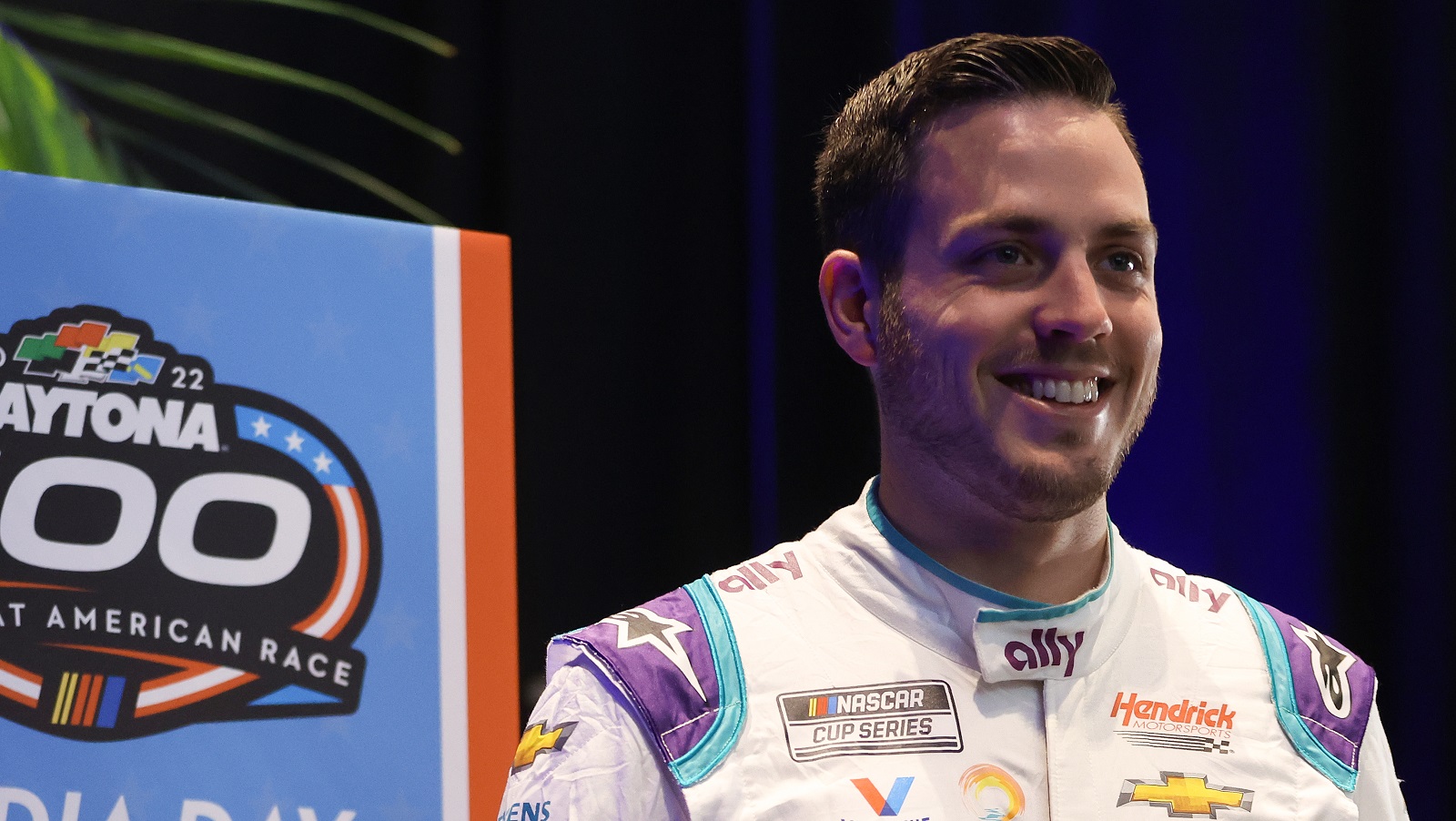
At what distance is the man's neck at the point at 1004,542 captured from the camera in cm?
124

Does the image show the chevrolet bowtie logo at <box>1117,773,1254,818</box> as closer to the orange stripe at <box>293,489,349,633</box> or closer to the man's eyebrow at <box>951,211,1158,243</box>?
the man's eyebrow at <box>951,211,1158,243</box>

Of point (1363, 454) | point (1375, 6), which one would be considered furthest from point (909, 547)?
point (1375, 6)

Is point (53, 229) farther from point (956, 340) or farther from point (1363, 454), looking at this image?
point (1363, 454)

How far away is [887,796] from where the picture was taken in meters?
1.14

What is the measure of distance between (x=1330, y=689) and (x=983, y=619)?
13.5 inches

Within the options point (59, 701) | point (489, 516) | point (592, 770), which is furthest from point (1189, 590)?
point (59, 701)

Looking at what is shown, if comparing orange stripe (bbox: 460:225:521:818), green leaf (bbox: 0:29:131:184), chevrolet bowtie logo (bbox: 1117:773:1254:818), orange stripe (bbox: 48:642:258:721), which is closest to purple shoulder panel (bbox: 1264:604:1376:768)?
chevrolet bowtie logo (bbox: 1117:773:1254:818)

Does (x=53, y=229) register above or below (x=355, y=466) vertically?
above

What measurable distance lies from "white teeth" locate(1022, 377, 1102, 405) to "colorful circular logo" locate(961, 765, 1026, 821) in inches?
12.0

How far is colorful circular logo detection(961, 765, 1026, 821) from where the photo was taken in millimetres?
1152

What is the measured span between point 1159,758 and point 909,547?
267 mm

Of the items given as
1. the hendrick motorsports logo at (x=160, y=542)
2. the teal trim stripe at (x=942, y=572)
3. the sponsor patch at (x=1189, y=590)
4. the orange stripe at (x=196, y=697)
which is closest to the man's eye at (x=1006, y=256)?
the teal trim stripe at (x=942, y=572)

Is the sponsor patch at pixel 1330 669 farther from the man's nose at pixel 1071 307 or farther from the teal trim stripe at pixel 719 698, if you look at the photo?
the teal trim stripe at pixel 719 698

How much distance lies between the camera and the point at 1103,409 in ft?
3.98
